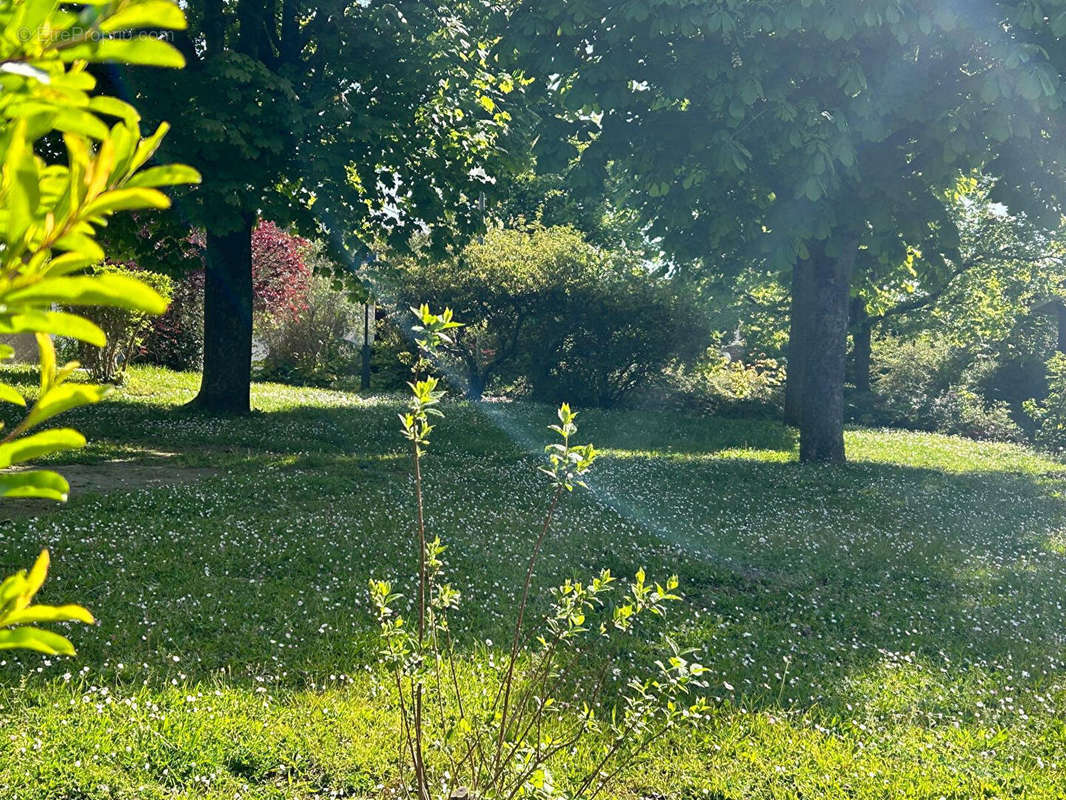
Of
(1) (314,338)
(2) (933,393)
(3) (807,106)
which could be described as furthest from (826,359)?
(1) (314,338)

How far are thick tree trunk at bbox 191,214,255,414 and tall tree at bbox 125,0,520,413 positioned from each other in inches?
0.8

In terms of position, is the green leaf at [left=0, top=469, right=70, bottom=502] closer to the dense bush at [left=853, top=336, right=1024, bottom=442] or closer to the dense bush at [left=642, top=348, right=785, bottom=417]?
the dense bush at [left=642, top=348, right=785, bottom=417]

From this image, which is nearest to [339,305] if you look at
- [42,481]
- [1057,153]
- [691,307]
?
[691,307]

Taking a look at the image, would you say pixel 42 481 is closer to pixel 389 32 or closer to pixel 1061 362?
pixel 389 32

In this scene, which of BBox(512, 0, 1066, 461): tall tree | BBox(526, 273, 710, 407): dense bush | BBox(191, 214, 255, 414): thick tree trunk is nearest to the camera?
BBox(512, 0, 1066, 461): tall tree

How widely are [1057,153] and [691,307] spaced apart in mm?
9396

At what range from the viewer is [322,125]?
498 inches

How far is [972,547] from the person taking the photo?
371 inches

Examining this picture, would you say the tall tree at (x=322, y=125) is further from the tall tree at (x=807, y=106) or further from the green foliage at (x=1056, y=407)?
the green foliage at (x=1056, y=407)

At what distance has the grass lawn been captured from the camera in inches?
155

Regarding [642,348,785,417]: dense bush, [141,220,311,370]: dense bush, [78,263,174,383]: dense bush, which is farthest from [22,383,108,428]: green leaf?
[141,220,311,370]: dense bush

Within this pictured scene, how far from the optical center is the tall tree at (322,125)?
466 inches

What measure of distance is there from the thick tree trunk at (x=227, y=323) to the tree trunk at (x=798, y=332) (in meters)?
8.83

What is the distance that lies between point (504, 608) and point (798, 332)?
13.0 metres
